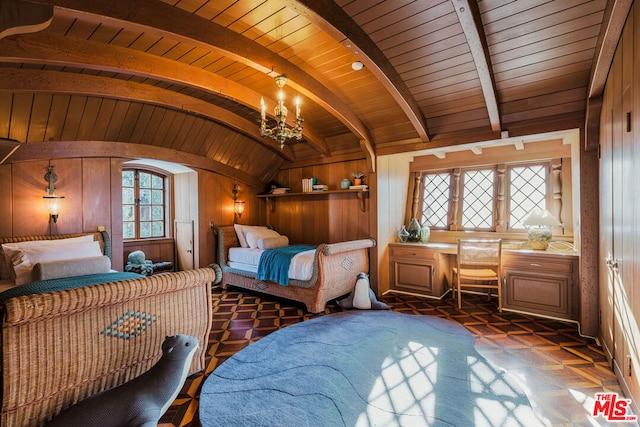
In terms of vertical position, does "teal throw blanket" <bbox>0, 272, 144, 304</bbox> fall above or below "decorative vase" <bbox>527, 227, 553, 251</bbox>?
below

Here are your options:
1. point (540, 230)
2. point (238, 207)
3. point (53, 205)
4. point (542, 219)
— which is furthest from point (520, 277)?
point (53, 205)

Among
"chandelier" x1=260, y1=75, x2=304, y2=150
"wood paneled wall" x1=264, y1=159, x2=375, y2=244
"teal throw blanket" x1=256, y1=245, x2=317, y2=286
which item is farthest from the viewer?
"wood paneled wall" x1=264, y1=159, x2=375, y2=244

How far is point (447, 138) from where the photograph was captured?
4.03 meters

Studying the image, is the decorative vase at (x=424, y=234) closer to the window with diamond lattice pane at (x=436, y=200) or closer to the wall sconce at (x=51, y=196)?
the window with diamond lattice pane at (x=436, y=200)

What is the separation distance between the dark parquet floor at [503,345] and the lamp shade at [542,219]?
1.16 meters

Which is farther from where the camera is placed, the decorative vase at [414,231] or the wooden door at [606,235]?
the decorative vase at [414,231]

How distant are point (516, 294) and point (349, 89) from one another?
131 inches

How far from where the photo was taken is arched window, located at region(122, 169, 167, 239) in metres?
5.49

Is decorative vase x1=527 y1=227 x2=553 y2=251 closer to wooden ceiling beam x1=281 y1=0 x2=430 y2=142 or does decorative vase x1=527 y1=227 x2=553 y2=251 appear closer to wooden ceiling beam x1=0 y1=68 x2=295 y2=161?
wooden ceiling beam x1=281 y1=0 x2=430 y2=142

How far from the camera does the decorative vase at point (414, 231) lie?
4.84m

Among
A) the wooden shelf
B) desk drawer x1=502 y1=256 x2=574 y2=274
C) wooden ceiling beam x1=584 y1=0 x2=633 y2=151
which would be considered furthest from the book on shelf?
wooden ceiling beam x1=584 y1=0 x2=633 y2=151

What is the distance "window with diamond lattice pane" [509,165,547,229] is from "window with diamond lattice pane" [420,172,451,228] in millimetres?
922

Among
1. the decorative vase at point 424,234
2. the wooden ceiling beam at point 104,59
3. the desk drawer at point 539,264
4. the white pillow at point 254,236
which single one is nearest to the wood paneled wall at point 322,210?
the white pillow at point 254,236

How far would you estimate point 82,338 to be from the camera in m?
1.87
